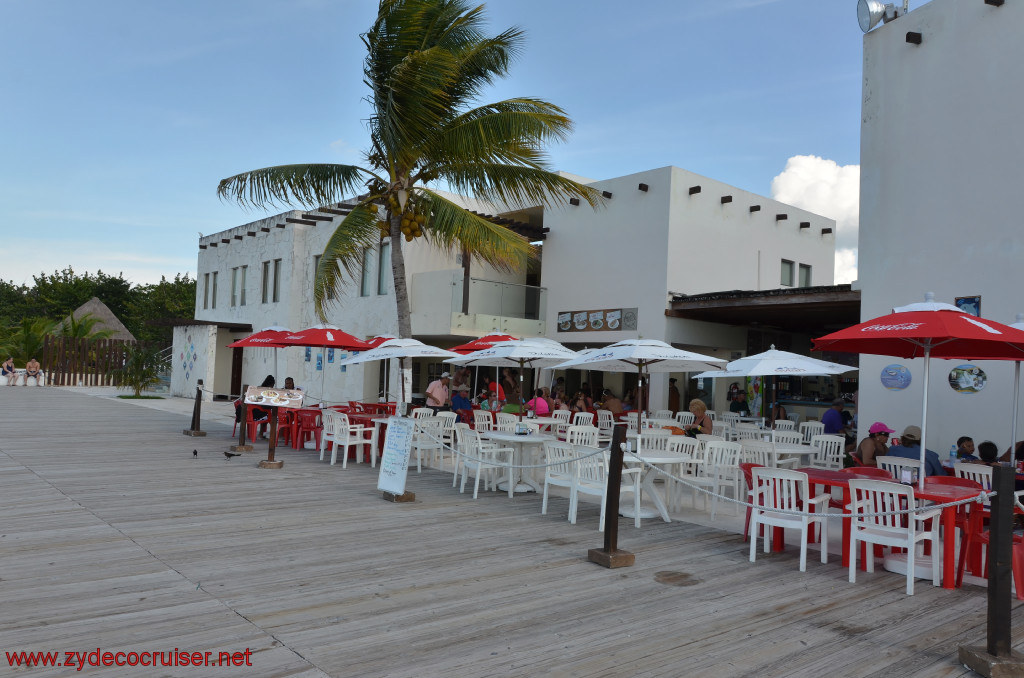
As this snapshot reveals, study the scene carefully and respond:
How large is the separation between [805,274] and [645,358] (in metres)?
14.6

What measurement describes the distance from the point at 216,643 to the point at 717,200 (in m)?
17.6

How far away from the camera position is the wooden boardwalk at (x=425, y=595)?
4.28 m

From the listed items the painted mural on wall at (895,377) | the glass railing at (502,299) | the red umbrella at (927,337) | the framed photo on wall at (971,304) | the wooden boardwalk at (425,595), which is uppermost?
the glass railing at (502,299)

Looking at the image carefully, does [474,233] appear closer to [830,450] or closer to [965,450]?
[830,450]

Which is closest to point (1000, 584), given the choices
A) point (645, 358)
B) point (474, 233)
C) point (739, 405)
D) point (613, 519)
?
point (613, 519)

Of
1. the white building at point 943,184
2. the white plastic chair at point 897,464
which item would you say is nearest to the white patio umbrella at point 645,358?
the white plastic chair at point 897,464

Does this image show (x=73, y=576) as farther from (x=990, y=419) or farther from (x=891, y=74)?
(x=891, y=74)

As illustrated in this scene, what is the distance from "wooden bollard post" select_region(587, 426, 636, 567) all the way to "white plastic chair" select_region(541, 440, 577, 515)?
1750 millimetres

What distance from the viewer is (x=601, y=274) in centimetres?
1975

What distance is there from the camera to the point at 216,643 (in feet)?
14.1

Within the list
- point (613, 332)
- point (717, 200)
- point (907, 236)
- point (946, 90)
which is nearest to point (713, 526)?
point (907, 236)

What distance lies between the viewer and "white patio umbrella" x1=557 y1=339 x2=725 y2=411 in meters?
9.93

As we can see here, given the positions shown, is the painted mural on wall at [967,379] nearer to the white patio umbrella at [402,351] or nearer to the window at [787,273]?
the white patio umbrella at [402,351]

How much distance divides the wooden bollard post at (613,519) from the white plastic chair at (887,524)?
1921 mm
